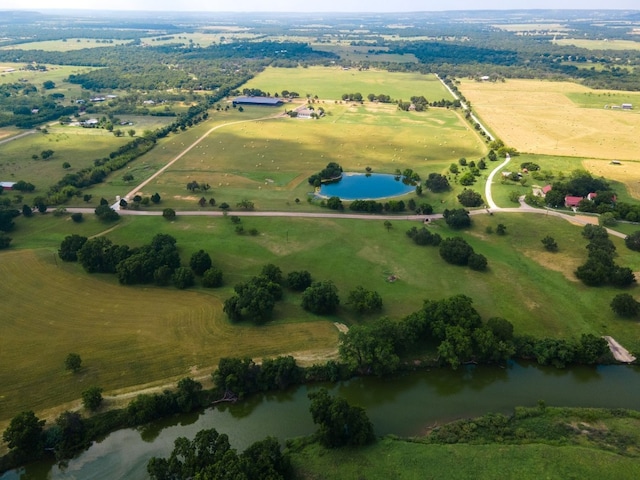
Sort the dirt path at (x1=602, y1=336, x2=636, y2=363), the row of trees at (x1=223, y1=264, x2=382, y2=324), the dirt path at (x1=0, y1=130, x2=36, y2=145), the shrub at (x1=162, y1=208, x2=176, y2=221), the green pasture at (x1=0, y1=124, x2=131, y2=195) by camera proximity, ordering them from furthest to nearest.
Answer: the dirt path at (x1=0, y1=130, x2=36, y2=145) → the green pasture at (x1=0, y1=124, x2=131, y2=195) → the shrub at (x1=162, y1=208, x2=176, y2=221) → the row of trees at (x1=223, y1=264, x2=382, y2=324) → the dirt path at (x1=602, y1=336, x2=636, y2=363)

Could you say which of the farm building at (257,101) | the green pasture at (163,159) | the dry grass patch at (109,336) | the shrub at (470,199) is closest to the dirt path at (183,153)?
the green pasture at (163,159)

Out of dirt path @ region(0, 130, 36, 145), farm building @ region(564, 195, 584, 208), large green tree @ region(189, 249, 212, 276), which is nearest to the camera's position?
large green tree @ region(189, 249, 212, 276)

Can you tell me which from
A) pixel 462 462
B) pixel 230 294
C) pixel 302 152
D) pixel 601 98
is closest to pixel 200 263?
pixel 230 294

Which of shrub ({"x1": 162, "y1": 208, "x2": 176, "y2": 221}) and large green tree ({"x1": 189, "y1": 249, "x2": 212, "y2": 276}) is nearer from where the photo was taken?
large green tree ({"x1": 189, "y1": 249, "x2": 212, "y2": 276})

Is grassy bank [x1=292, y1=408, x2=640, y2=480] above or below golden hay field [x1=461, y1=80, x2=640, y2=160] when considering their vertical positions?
below

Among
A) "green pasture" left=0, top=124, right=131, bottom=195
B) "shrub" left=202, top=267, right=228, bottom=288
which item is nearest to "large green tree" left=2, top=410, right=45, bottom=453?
"shrub" left=202, top=267, right=228, bottom=288

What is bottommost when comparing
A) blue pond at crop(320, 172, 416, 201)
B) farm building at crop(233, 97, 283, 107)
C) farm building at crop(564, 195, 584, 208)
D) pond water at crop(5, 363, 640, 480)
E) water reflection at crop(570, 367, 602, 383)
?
pond water at crop(5, 363, 640, 480)

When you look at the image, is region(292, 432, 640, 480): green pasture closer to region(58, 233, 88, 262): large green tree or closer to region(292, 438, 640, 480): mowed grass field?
region(292, 438, 640, 480): mowed grass field

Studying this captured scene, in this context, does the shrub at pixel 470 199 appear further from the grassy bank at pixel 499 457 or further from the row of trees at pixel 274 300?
the grassy bank at pixel 499 457
